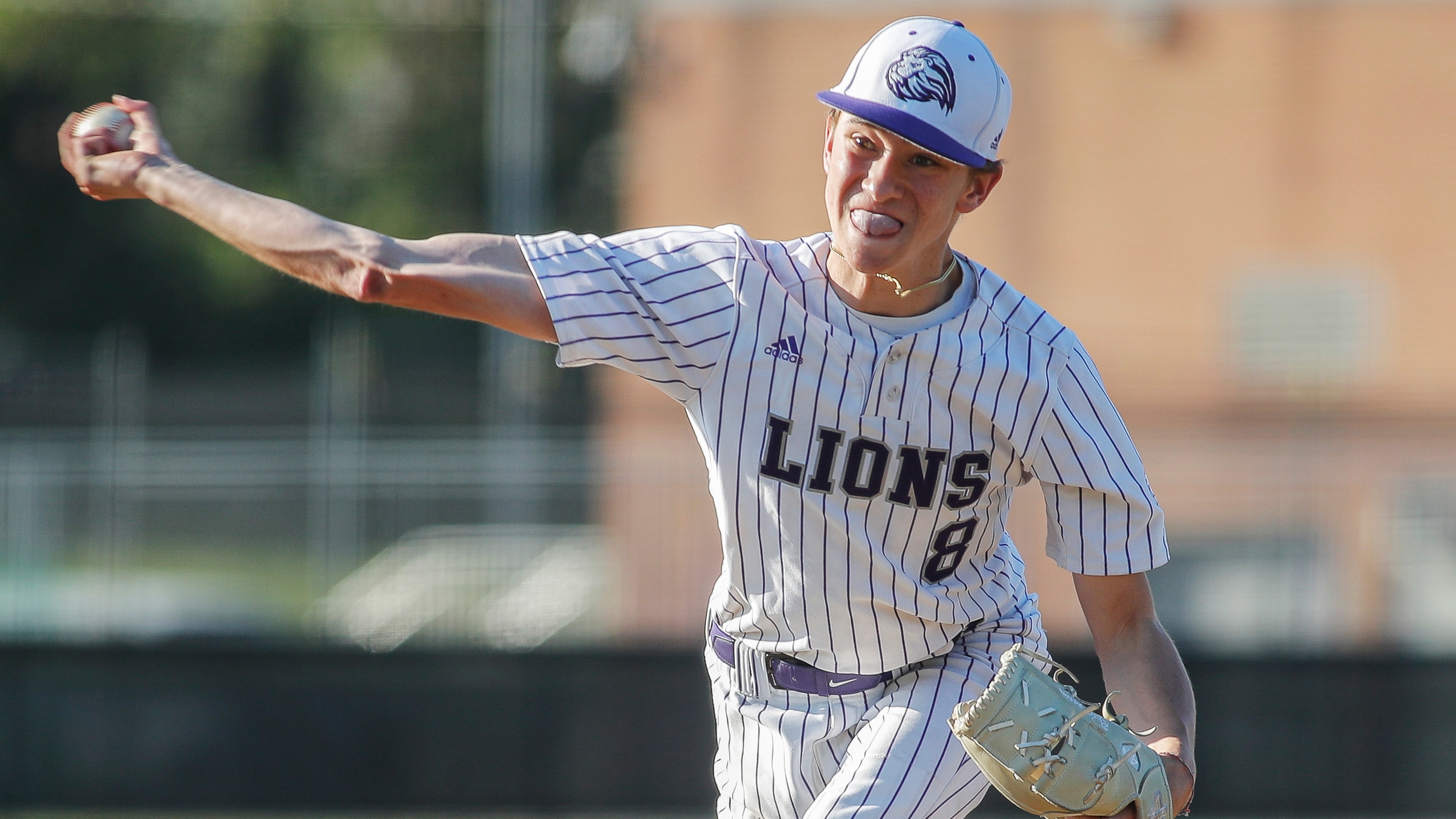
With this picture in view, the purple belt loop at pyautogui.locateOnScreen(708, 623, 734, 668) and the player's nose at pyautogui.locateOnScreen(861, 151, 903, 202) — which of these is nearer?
the player's nose at pyautogui.locateOnScreen(861, 151, 903, 202)

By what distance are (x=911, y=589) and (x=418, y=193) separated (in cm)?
3263

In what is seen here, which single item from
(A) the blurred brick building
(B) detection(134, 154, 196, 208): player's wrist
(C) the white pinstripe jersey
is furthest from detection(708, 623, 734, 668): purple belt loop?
(A) the blurred brick building

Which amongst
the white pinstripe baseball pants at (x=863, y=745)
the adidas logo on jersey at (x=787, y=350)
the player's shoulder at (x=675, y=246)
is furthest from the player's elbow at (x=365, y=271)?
the white pinstripe baseball pants at (x=863, y=745)

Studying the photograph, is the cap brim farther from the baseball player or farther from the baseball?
the baseball

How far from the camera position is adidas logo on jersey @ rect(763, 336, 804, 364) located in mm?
3158

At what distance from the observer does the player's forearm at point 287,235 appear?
2740 mm

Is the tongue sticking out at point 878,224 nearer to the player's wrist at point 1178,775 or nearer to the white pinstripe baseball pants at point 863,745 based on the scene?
the white pinstripe baseball pants at point 863,745

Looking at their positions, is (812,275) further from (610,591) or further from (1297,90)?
(1297,90)

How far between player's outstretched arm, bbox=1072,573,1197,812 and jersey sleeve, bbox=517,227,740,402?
0.91m

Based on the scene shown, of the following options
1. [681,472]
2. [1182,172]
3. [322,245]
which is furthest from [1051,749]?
[1182,172]

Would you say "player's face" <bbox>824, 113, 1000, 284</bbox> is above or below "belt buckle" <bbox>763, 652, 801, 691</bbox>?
above

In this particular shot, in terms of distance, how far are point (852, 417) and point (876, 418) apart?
5 cm

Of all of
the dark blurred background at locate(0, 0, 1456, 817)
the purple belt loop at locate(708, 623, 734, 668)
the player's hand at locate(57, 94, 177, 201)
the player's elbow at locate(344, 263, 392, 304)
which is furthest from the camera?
the dark blurred background at locate(0, 0, 1456, 817)

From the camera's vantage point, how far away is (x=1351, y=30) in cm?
1616
